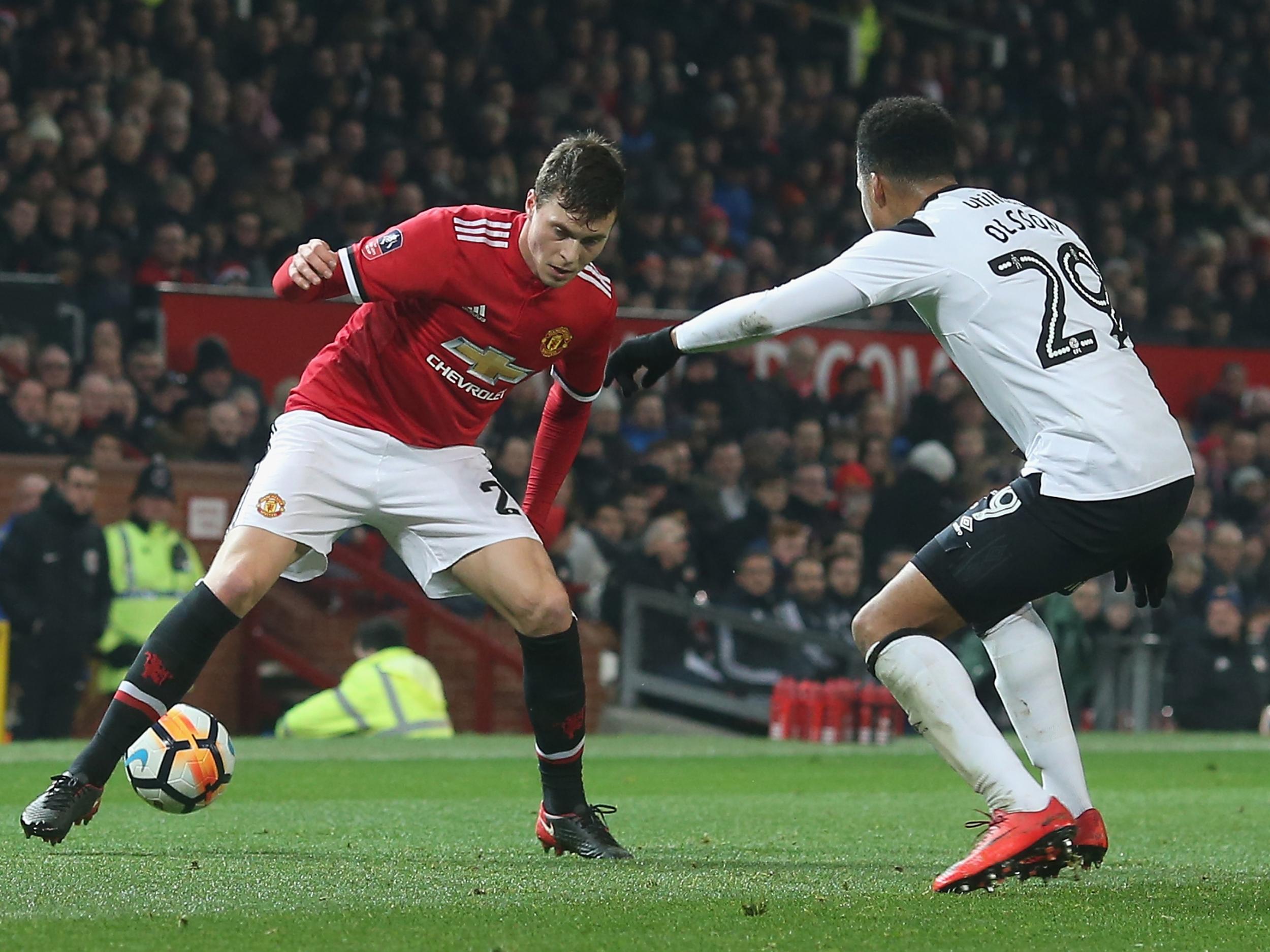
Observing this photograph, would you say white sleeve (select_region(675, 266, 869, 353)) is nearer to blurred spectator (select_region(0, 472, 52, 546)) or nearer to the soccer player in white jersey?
the soccer player in white jersey

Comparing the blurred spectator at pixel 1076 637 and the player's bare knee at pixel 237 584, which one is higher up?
the player's bare knee at pixel 237 584

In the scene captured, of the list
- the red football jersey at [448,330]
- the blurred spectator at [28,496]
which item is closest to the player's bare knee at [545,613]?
the red football jersey at [448,330]

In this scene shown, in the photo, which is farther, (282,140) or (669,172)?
(669,172)

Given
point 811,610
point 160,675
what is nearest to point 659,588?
point 811,610

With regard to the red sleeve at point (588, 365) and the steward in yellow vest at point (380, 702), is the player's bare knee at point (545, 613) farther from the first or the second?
the steward in yellow vest at point (380, 702)

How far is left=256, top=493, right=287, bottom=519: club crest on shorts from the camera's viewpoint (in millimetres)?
5352

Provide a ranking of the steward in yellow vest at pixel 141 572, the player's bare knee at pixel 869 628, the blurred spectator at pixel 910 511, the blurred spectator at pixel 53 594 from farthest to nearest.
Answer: the blurred spectator at pixel 910 511 → the steward in yellow vest at pixel 141 572 → the blurred spectator at pixel 53 594 → the player's bare knee at pixel 869 628

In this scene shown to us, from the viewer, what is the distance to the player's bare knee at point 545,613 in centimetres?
541

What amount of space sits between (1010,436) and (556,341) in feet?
4.62

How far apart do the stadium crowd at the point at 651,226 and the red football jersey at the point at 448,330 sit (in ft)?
22.3

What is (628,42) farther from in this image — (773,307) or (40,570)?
(773,307)

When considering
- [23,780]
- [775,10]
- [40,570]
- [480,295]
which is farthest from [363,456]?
[775,10]

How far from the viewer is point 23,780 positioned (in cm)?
810

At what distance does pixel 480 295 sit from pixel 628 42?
1321cm
